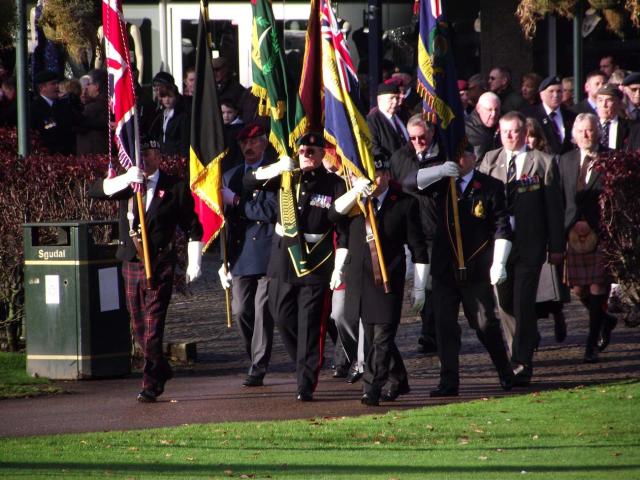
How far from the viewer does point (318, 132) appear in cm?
1212

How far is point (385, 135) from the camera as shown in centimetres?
1388

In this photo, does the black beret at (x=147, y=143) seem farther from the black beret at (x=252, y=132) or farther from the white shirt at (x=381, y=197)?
the white shirt at (x=381, y=197)

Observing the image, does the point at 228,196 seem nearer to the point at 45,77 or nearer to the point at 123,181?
the point at 123,181

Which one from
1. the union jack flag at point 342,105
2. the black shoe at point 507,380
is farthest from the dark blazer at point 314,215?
the black shoe at point 507,380

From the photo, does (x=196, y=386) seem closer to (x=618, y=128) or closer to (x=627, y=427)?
(x=627, y=427)

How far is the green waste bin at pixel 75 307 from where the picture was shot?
12.3m

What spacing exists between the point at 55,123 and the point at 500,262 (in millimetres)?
6972

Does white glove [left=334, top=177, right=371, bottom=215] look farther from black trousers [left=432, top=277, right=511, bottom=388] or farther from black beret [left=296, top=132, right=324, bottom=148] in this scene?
black trousers [left=432, top=277, right=511, bottom=388]

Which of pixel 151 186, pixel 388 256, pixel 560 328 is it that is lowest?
pixel 560 328

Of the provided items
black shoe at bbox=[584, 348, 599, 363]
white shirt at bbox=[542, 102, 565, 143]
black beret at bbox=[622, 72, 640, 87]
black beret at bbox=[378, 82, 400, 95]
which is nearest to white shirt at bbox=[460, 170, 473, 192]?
black shoe at bbox=[584, 348, 599, 363]

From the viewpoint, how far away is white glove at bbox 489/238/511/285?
436 inches

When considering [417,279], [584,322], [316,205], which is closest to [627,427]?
[417,279]

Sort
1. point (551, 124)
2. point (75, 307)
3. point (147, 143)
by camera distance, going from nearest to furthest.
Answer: point (147, 143) → point (75, 307) → point (551, 124)

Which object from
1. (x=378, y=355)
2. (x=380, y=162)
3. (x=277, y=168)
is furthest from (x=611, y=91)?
(x=378, y=355)
